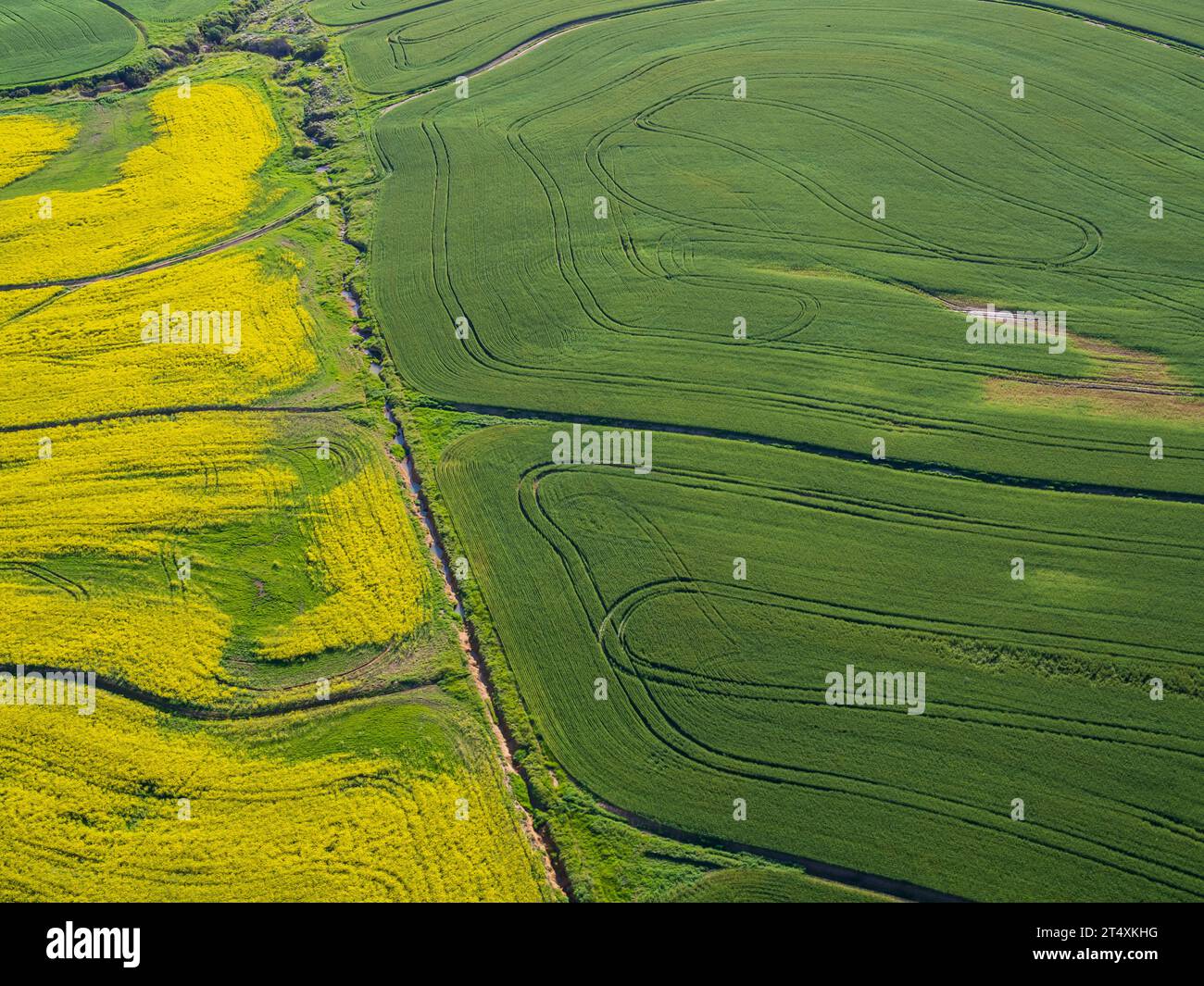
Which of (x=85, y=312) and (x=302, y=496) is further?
(x=85, y=312)

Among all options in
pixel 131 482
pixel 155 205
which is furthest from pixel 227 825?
pixel 155 205

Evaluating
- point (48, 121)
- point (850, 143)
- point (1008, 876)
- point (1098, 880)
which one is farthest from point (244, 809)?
point (48, 121)

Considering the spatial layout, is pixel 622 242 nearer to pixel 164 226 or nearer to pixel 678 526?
pixel 678 526

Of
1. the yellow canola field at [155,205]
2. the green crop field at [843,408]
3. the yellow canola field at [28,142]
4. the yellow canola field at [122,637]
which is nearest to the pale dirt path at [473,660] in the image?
the green crop field at [843,408]

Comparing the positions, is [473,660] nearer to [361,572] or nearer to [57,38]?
[361,572]

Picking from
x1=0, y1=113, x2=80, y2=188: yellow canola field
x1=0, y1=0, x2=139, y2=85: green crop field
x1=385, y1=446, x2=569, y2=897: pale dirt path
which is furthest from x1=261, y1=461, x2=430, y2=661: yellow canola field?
x1=0, y1=0, x2=139, y2=85: green crop field

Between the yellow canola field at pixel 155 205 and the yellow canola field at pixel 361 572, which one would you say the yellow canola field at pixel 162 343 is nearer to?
the yellow canola field at pixel 155 205
